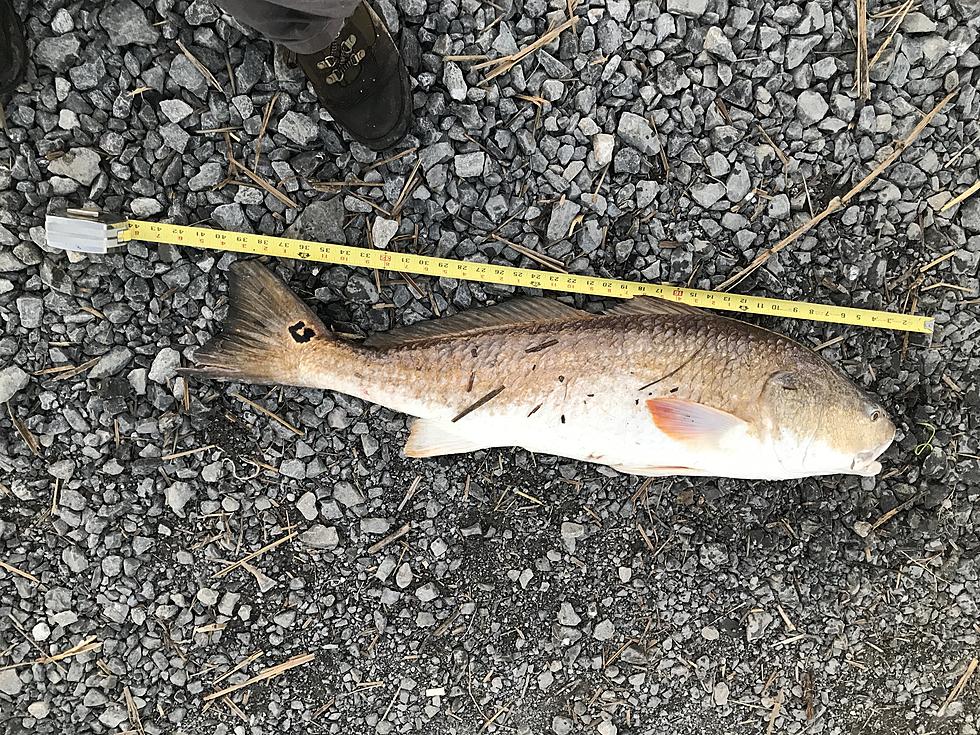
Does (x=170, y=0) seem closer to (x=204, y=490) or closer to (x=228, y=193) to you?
(x=228, y=193)

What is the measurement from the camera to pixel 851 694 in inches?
112

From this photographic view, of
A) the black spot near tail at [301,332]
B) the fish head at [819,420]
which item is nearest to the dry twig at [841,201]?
the fish head at [819,420]

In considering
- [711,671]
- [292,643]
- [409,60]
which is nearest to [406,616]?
[292,643]

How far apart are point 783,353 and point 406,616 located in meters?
1.97

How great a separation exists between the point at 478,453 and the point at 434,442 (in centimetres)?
28

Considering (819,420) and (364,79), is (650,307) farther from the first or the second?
(364,79)

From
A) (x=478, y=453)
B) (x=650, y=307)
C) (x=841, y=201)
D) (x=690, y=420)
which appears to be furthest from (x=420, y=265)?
(x=841, y=201)

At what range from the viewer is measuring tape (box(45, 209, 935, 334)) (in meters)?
2.49

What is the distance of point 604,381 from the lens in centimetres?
238

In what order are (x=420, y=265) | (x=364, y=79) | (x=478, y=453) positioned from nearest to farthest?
1. (x=364, y=79)
2. (x=420, y=265)
3. (x=478, y=453)

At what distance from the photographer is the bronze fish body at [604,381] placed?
7.80 ft

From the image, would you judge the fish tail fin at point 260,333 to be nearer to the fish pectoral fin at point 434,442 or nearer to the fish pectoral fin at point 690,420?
the fish pectoral fin at point 434,442

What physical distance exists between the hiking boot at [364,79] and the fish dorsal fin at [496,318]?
31.1 inches

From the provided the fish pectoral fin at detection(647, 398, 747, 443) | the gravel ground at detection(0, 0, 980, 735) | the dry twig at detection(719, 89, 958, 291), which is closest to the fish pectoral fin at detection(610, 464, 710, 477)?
the fish pectoral fin at detection(647, 398, 747, 443)
